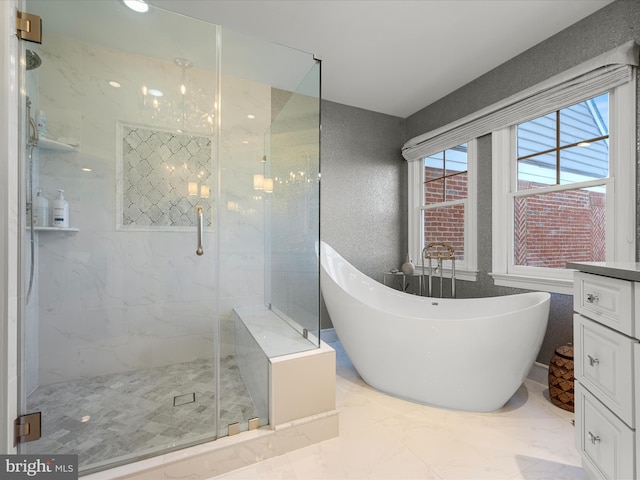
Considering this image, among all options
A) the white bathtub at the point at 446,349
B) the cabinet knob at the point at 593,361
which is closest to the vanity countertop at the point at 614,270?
the cabinet knob at the point at 593,361

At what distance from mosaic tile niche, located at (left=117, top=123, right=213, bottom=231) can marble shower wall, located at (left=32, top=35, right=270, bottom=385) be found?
Result: 0.14 feet

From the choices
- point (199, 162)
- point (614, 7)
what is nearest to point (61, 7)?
point (199, 162)

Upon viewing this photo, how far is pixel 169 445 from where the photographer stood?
126cm

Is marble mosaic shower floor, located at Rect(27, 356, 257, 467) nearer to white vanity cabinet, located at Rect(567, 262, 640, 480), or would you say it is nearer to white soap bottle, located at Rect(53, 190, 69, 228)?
white soap bottle, located at Rect(53, 190, 69, 228)

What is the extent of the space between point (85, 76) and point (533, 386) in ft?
11.4

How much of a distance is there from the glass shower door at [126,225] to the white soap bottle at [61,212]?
1 cm

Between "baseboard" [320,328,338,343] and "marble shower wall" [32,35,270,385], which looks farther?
"baseboard" [320,328,338,343]

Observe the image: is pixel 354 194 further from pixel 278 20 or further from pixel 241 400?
pixel 241 400

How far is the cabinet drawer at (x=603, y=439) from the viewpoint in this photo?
0.85 m

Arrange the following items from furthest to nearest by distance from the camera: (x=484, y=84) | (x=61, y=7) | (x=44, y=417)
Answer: (x=484, y=84), (x=61, y=7), (x=44, y=417)

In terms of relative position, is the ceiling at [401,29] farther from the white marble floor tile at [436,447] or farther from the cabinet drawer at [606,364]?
the white marble floor tile at [436,447]

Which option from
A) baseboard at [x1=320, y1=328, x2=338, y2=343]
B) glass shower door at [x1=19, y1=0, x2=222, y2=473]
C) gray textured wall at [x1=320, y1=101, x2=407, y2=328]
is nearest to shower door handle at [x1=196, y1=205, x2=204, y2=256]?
glass shower door at [x1=19, y1=0, x2=222, y2=473]

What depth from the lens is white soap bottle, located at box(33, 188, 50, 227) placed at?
4.13 feet

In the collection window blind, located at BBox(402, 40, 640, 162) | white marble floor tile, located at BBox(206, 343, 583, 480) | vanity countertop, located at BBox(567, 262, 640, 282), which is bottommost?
white marble floor tile, located at BBox(206, 343, 583, 480)
